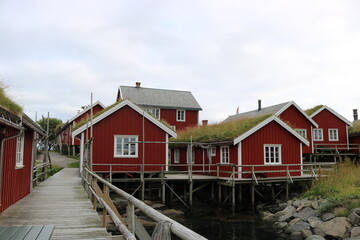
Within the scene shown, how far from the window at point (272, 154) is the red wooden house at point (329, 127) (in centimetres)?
1270

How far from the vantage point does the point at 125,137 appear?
20516 mm

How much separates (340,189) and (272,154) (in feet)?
17.0

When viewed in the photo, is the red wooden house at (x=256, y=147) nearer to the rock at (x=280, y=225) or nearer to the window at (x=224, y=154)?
the window at (x=224, y=154)

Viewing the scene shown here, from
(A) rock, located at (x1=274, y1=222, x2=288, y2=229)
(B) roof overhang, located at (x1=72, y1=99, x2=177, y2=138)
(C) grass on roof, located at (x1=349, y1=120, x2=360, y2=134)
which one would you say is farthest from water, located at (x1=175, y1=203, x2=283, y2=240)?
(C) grass on roof, located at (x1=349, y1=120, x2=360, y2=134)

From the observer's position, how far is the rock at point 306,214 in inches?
636

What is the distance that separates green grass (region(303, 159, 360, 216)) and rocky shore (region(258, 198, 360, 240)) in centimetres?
52

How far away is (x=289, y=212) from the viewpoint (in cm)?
1728

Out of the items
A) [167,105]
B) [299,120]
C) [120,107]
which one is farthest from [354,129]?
[120,107]

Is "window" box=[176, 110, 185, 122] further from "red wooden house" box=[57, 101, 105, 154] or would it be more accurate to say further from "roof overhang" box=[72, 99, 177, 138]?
"roof overhang" box=[72, 99, 177, 138]

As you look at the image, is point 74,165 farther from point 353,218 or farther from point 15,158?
point 353,218

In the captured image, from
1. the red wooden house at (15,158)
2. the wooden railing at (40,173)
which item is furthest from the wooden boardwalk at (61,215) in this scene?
the wooden railing at (40,173)

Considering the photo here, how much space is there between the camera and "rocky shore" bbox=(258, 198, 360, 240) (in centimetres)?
1356

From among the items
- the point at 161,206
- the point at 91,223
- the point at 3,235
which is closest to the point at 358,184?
the point at 161,206

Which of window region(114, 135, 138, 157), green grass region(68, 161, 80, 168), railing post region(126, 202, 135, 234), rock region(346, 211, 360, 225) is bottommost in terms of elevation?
rock region(346, 211, 360, 225)
